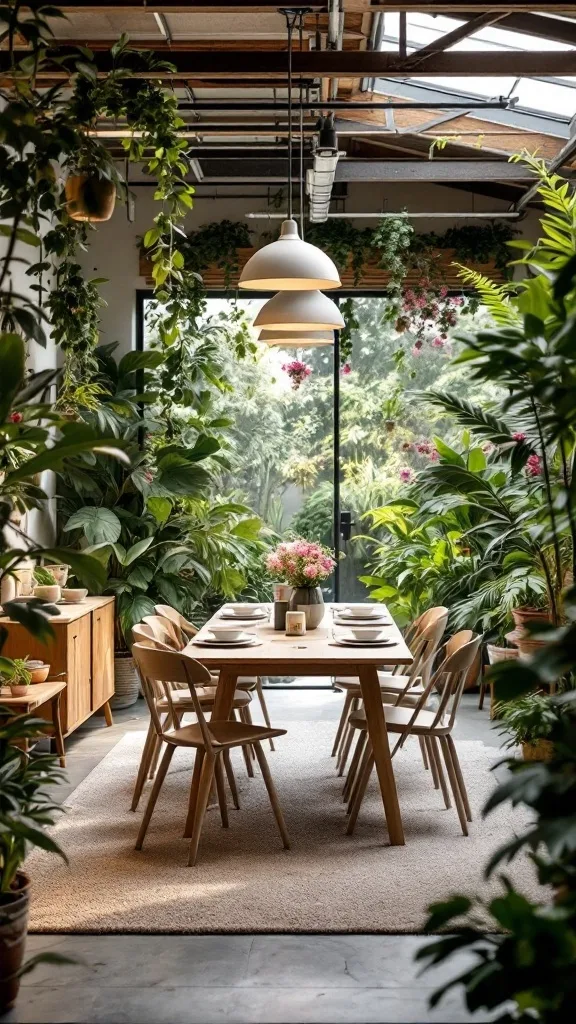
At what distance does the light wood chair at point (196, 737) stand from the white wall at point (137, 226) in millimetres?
4264

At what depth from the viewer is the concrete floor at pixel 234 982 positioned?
10.2 ft

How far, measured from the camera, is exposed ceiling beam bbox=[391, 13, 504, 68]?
479cm

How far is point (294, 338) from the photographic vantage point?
18.6 ft

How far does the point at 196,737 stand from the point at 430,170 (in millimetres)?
4386

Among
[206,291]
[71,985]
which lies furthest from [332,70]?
[71,985]

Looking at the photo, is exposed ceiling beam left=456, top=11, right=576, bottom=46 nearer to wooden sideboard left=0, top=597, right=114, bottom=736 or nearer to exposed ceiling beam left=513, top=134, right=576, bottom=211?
exposed ceiling beam left=513, top=134, right=576, bottom=211

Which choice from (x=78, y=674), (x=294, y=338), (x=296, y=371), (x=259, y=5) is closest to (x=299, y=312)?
(x=294, y=338)

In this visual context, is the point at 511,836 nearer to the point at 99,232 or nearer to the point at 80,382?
the point at 80,382

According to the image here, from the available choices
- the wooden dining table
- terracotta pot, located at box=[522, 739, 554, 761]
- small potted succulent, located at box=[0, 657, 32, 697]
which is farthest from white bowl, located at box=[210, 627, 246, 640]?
terracotta pot, located at box=[522, 739, 554, 761]

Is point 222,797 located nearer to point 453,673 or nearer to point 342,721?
point 453,673

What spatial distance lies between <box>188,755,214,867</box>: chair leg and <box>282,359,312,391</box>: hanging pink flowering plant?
453cm

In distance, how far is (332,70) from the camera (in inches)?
207

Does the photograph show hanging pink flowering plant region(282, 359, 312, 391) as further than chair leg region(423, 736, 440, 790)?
Yes

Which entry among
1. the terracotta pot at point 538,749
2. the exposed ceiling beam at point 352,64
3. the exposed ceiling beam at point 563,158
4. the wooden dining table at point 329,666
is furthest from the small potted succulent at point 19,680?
the exposed ceiling beam at point 563,158
